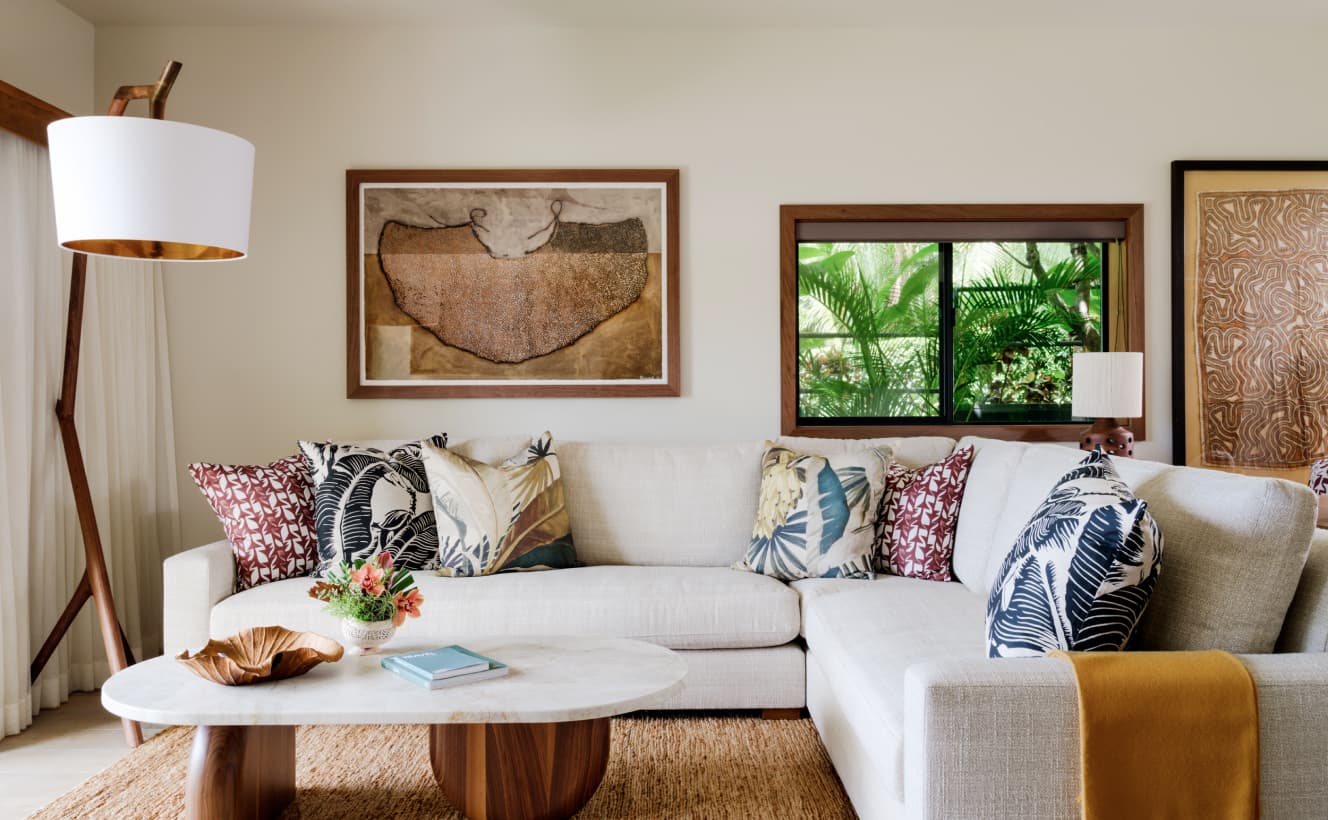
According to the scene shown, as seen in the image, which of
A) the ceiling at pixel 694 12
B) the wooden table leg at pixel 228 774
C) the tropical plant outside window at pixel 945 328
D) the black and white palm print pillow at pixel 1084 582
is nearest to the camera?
the black and white palm print pillow at pixel 1084 582

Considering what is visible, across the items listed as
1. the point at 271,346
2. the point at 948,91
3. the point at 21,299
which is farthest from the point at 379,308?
the point at 948,91

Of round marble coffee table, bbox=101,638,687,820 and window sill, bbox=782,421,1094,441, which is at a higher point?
window sill, bbox=782,421,1094,441

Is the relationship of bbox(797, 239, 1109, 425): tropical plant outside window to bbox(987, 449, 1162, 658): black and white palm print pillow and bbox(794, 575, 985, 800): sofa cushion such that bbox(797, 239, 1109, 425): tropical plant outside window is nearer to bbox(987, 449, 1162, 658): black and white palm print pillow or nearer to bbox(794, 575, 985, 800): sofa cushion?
bbox(794, 575, 985, 800): sofa cushion

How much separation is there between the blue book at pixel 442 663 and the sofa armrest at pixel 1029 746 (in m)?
0.96

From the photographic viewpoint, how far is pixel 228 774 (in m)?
1.85

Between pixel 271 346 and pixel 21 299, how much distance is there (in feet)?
3.09

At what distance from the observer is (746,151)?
365cm

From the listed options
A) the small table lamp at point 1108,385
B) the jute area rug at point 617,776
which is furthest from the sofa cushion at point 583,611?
the small table lamp at point 1108,385

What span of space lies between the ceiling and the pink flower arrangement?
7.73 ft

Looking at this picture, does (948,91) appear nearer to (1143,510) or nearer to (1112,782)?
(1143,510)

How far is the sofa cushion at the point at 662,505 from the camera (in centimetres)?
315

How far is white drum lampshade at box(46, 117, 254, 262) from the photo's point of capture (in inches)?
72.7

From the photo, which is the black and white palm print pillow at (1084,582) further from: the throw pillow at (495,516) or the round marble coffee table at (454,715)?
the throw pillow at (495,516)

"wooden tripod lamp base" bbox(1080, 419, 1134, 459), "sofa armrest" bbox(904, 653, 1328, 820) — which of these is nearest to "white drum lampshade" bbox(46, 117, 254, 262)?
"sofa armrest" bbox(904, 653, 1328, 820)
